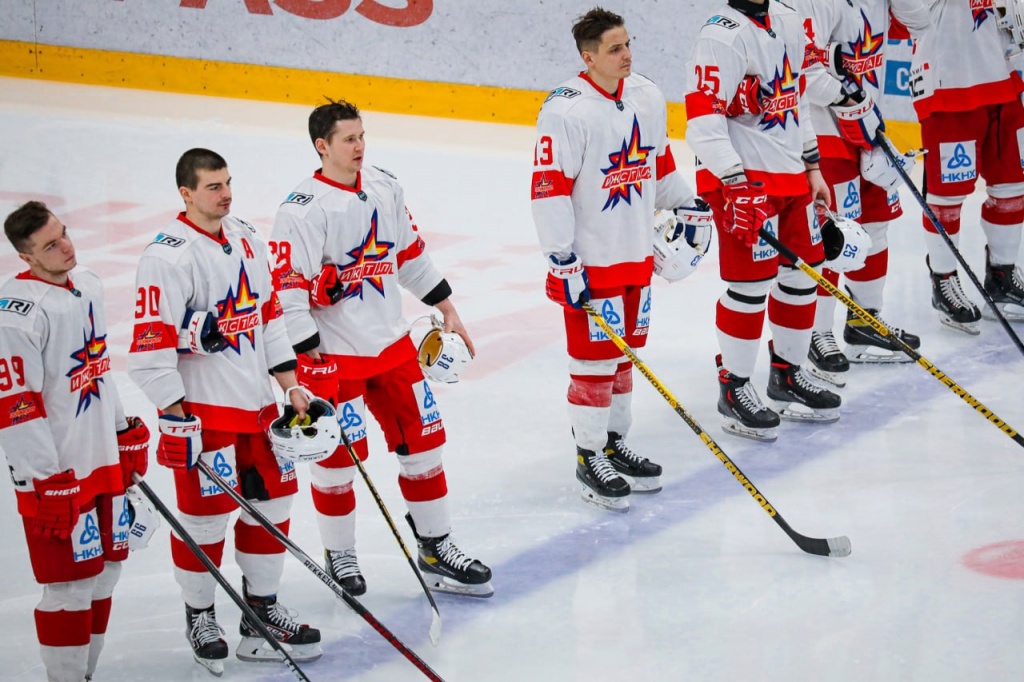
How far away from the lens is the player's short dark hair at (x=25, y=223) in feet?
9.89

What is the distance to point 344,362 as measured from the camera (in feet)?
12.2

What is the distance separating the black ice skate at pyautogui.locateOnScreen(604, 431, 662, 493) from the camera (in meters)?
4.52

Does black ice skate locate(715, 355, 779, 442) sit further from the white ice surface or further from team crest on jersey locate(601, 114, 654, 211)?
team crest on jersey locate(601, 114, 654, 211)

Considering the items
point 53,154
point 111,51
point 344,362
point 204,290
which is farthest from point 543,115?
point 111,51

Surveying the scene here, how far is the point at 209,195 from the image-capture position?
3258 millimetres

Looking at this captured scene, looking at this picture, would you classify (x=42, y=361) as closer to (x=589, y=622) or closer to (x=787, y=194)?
(x=589, y=622)

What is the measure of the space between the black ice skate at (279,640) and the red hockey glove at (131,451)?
50cm

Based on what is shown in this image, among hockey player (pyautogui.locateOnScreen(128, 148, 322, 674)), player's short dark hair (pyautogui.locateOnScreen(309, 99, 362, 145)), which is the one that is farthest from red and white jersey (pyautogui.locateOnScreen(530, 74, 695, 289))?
hockey player (pyautogui.locateOnScreen(128, 148, 322, 674))

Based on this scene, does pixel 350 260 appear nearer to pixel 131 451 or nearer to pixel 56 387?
pixel 131 451

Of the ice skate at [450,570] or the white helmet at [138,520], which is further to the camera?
the ice skate at [450,570]

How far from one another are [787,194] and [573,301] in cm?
107

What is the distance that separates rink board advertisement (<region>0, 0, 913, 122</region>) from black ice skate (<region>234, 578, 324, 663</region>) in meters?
6.27

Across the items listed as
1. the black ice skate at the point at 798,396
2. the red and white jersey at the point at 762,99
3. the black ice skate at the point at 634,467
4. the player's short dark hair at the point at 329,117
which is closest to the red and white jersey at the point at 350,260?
the player's short dark hair at the point at 329,117

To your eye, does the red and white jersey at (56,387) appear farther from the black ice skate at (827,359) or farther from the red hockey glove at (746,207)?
the black ice skate at (827,359)
